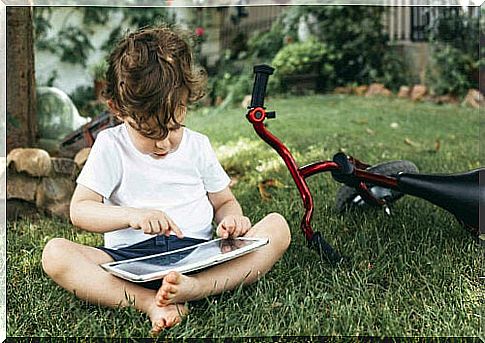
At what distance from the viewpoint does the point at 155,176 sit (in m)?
1.64

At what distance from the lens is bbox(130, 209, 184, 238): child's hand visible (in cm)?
141

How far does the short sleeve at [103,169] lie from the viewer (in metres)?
1.57

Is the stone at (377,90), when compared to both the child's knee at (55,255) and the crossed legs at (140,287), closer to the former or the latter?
the crossed legs at (140,287)

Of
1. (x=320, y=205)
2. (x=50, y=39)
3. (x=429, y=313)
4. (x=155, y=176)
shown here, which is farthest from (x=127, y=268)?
(x=50, y=39)

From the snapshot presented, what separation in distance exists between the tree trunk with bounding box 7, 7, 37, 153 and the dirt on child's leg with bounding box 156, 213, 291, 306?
1.03 metres

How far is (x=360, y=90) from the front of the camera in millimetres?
4207

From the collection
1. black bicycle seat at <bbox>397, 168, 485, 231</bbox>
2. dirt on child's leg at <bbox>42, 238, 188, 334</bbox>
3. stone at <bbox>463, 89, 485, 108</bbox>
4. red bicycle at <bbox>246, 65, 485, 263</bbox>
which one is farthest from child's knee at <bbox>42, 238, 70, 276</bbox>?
stone at <bbox>463, 89, 485, 108</bbox>

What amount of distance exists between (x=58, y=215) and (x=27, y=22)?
584 millimetres

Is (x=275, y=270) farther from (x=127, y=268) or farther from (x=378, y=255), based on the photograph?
(x=127, y=268)

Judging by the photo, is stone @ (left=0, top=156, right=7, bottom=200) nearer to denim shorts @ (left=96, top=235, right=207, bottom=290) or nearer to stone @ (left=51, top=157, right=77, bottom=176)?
denim shorts @ (left=96, top=235, right=207, bottom=290)

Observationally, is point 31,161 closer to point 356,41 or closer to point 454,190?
point 454,190

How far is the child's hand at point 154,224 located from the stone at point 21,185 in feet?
2.81

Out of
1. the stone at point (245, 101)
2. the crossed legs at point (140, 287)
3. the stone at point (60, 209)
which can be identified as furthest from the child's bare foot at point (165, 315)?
the stone at point (245, 101)

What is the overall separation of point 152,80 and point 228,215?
32cm
